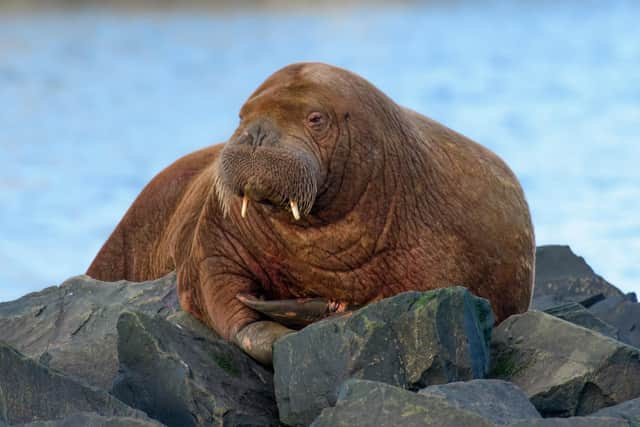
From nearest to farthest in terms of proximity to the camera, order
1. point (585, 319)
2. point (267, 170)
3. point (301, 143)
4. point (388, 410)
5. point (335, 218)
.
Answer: point (388, 410) < point (267, 170) < point (301, 143) < point (335, 218) < point (585, 319)

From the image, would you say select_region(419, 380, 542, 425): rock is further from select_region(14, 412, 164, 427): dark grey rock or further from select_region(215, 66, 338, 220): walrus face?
select_region(215, 66, 338, 220): walrus face

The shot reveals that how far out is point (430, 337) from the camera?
346 inches

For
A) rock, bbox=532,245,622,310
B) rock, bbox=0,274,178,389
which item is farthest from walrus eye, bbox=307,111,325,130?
rock, bbox=532,245,622,310

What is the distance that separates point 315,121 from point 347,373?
217 centimetres

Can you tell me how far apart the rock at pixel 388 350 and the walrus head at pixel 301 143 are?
1.11m

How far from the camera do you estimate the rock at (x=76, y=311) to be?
11266 mm

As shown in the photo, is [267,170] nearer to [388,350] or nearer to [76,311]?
[388,350]

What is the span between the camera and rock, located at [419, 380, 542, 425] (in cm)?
783

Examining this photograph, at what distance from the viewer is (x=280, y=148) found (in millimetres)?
9789

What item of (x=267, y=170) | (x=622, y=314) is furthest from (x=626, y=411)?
(x=622, y=314)

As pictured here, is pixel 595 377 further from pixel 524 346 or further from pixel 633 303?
pixel 633 303

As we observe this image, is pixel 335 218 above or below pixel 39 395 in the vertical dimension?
above

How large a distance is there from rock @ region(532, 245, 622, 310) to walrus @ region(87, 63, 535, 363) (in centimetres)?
381

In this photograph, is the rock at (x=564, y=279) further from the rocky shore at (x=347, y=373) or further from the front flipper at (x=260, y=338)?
the rocky shore at (x=347, y=373)
